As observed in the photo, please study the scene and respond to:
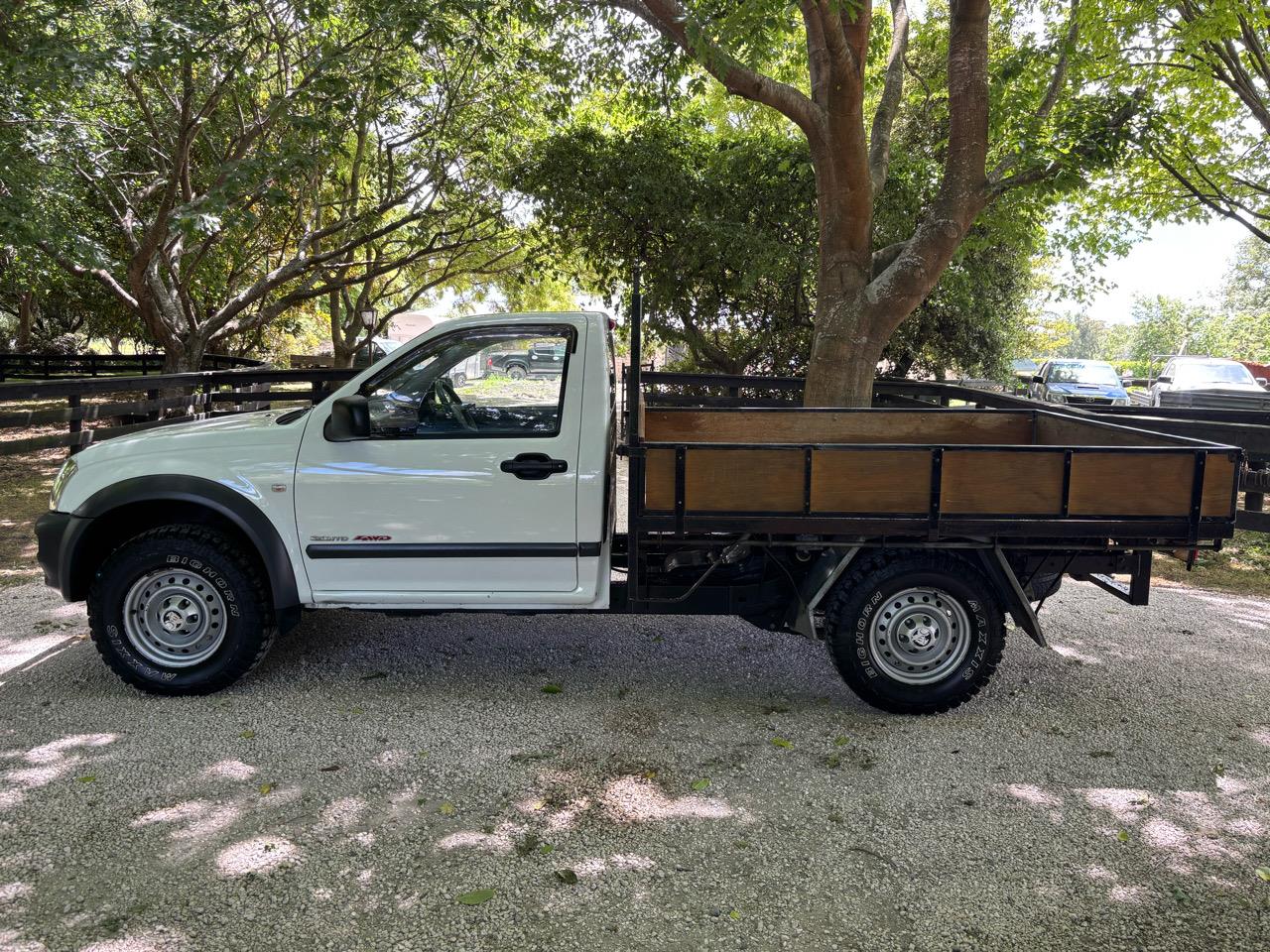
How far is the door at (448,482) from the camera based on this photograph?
459 centimetres

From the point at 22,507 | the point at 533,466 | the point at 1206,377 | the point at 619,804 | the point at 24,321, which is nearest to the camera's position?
the point at 619,804

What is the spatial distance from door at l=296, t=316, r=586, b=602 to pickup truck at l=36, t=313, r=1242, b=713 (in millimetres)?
11

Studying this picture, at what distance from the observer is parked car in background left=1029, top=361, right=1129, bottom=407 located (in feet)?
75.6

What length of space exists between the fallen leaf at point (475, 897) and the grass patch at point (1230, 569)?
6663 mm

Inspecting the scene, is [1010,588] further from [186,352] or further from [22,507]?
[186,352]

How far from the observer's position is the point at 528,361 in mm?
4781

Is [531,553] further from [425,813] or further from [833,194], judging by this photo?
[833,194]

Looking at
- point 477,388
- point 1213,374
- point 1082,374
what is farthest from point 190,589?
point 1082,374

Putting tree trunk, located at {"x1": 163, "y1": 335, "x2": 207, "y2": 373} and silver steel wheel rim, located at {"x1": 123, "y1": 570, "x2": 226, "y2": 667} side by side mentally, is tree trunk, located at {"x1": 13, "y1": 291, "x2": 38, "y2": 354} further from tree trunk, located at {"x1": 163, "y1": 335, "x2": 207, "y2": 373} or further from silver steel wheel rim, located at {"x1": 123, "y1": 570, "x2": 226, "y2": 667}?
silver steel wheel rim, located at {"x1": 123, "y1": 570, "x2": 226, "y2": 667}

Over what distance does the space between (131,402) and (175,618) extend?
25.0 ft

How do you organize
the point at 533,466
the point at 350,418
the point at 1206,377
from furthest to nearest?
the point at 1206,377 < the point at 533,466 < the point at 350,418

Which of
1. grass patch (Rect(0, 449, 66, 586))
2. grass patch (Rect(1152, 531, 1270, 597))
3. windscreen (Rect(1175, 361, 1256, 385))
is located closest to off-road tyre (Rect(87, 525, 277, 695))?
grass patch (Rect(0, 449, 66, 586))

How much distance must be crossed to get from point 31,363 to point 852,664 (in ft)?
78.3

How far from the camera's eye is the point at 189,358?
15852 mm
